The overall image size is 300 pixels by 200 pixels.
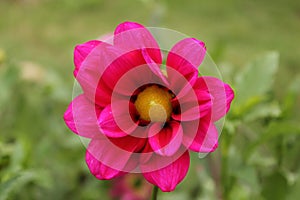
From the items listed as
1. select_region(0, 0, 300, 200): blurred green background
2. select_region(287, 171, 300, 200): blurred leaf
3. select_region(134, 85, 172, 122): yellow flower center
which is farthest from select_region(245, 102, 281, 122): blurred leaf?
select_region(134, 85, 172, 122): yellow flower center

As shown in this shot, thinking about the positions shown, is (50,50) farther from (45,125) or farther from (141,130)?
(141,130)

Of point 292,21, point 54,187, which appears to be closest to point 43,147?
point 54,187

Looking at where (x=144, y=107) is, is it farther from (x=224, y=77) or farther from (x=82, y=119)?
(x=224, y=77)

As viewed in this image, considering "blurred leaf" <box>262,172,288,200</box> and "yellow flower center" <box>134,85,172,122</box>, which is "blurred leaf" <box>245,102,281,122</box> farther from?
"yellow flower center" <box>134,85,172,122</box>

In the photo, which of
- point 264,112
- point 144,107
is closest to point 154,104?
point 144,107

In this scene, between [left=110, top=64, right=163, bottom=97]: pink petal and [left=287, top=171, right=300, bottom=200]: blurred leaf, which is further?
[left=287, top=171, right=300, bottom=200]: blurred leaf

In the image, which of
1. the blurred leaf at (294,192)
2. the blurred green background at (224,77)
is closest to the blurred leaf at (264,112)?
the blurred green background at (224,77)
